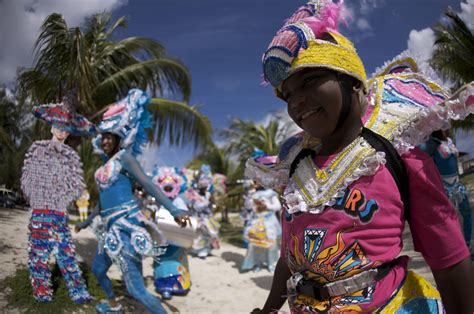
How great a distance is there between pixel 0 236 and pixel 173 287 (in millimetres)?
2800

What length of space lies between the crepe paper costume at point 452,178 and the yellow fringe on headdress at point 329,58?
2.64 m

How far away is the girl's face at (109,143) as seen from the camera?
4.09 meters

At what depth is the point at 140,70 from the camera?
23.4 feet

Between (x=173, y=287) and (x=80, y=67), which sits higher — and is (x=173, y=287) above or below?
below

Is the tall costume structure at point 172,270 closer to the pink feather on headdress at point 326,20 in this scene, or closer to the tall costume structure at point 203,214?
the tall costume structure at point 203,214

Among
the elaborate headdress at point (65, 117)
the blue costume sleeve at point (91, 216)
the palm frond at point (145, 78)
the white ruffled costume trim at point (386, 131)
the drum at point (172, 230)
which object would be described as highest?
the palm frond at point (145, 78)

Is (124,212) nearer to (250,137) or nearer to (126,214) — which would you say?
(126,214)

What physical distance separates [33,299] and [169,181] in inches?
153

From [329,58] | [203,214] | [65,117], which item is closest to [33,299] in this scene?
[65,117]

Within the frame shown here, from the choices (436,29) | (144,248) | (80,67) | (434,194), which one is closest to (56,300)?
(144,248)

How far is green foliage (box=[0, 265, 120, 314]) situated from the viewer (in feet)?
13.6

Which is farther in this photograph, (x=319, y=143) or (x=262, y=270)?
(x=262, y=270)

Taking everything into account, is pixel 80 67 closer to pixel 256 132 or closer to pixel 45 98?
pixel 45 98

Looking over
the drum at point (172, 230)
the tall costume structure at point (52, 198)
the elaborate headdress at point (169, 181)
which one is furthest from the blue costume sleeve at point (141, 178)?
the elaborate headdress at point (169, 181)
